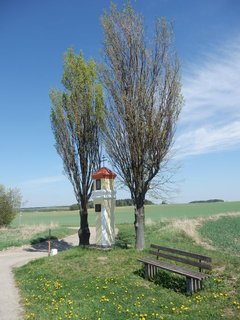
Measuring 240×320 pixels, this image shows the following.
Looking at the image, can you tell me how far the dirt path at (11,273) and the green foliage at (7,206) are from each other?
13.9 meters

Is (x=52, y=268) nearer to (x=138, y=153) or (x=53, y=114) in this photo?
(x=138, y=153)

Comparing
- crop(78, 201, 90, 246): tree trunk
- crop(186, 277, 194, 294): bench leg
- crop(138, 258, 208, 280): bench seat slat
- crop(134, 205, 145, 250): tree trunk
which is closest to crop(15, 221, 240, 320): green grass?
crop(186, 277, 194, 294): bench leg

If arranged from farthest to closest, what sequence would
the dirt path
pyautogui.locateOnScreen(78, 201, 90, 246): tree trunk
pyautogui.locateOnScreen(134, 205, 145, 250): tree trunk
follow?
pyautogui.locateOnScreen(78, 201, 90, 246): tree trunk → pyautogui.locateOnScreen(134, 205, 145, 250): tree trunk → the dirt path

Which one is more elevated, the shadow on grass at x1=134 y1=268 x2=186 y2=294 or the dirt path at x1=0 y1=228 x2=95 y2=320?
the shadow on grass at x1=134 y1=268 x2=186 y2=294

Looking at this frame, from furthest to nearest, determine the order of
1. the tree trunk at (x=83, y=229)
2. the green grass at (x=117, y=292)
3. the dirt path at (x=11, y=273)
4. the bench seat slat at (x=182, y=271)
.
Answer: the tree trunk at (x=83, y=229)
the bench seat slat at (x=182, y=271)
the dirt path at (x=11, y=273)
the green grass at (x=117, y=292)

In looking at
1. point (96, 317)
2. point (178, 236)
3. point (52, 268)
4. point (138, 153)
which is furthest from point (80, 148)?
point (96, 317)

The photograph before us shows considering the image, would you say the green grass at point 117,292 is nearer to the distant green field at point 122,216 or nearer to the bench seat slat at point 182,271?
the bench seat slat at point 182,271

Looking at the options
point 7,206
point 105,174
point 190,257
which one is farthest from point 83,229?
point 7,206

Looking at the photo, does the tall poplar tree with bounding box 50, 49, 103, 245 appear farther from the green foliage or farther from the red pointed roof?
the green foliage

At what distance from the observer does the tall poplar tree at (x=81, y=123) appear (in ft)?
67.0

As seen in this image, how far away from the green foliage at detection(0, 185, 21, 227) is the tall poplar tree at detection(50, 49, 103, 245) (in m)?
22.9

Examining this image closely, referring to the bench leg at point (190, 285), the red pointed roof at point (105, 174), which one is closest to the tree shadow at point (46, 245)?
the red pointed roof at point (105, 174)

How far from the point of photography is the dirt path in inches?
381

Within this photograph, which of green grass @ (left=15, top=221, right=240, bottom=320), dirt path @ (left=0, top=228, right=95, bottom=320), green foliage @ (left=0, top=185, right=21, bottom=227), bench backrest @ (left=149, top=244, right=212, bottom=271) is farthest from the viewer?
green foliage @ (left=0, top=185, right=21, bottom=227)
